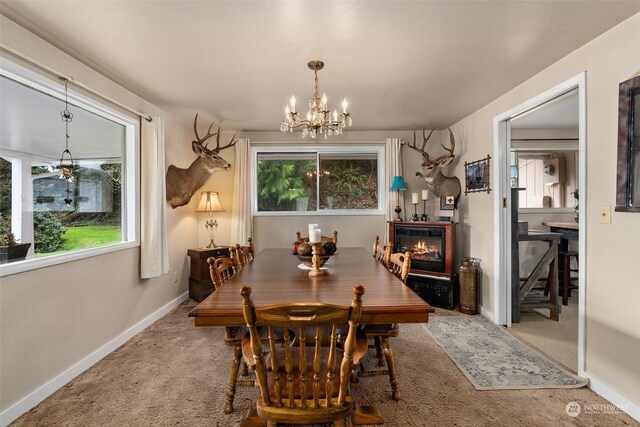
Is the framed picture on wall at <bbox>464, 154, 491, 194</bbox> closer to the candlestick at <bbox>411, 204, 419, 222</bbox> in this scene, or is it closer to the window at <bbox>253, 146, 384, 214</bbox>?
the candlestick at <bbox>411, 204, 419, 222</bbox>

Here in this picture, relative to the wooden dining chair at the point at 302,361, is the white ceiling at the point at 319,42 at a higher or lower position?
higher

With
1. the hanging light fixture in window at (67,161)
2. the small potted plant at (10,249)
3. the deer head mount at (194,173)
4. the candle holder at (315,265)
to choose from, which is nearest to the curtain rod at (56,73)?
the hanging light fixture in window at (67,161)

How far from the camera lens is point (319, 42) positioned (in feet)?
7.12

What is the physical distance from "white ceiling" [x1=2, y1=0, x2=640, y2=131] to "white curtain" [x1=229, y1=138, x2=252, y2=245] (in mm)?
1280

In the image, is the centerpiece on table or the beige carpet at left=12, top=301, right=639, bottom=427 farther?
the centerpiece on table

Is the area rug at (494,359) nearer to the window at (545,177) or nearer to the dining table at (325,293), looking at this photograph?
the dining table at (325,293)

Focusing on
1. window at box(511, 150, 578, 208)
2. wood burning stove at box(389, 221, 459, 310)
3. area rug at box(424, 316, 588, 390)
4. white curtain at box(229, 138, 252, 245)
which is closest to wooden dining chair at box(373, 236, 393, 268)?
area rug at box(424, 316, 588, 390)

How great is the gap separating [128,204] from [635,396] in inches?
Answer: 171

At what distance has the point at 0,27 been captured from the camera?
6.04 ft

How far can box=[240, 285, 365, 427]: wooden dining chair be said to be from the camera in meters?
1.21

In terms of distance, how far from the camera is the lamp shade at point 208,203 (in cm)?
438

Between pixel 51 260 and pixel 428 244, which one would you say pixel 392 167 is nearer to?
pixel 428 244

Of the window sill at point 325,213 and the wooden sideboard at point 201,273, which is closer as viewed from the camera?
the wooden sideboard at point 201,273

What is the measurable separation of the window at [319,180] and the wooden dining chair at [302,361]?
358cm
